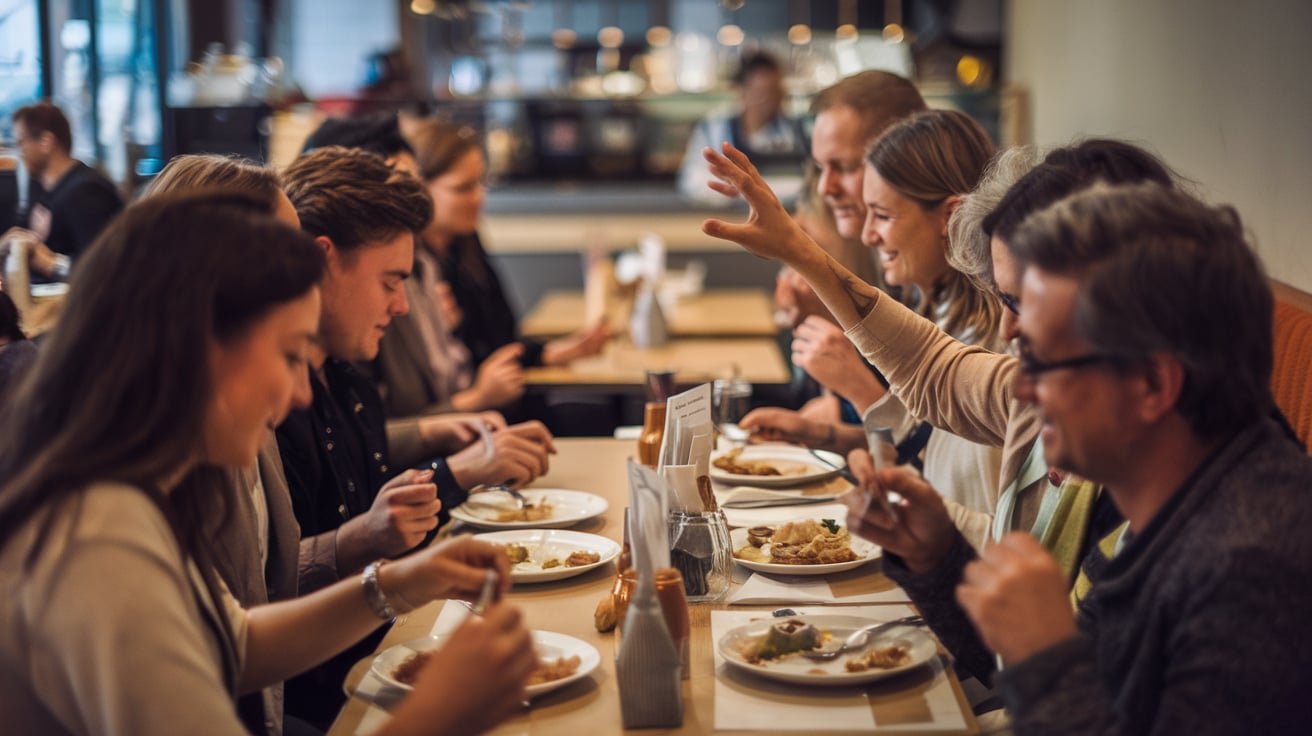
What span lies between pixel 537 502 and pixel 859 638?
0.94 m

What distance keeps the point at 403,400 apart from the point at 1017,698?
2681mm

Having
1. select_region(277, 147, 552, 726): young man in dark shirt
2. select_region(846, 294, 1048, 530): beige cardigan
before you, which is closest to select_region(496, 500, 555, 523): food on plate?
select_region(277, 147, 552, 726): young man in dark shirt

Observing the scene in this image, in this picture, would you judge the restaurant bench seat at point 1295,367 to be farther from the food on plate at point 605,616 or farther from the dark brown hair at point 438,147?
the dark brown hair at point 438,147

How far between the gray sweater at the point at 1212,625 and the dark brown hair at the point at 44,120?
294 cm

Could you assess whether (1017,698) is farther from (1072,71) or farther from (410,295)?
(1072,71)

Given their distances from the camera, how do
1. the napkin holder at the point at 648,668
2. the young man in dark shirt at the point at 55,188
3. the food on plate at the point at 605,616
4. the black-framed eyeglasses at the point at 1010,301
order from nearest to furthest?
the napkin holder at the point at 648,668 < the food on plate at the point at 605,616 < the black-framed eyeglasses at the point at 1010,301 < the young man in dark shirt at the point at 55,188

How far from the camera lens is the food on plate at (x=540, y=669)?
1.57 m

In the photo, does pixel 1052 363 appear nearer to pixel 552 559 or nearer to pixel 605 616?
pixel 605 616

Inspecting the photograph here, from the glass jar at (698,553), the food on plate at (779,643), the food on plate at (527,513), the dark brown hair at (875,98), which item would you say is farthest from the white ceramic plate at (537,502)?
the dark brown hair at (875,98)

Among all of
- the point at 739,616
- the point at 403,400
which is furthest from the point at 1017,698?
the point at 403,400

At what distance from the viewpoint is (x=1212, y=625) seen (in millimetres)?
1144

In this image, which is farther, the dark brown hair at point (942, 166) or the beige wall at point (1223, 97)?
the dark brown hair at point (942, 166)

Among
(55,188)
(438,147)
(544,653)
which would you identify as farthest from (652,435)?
(438,147)

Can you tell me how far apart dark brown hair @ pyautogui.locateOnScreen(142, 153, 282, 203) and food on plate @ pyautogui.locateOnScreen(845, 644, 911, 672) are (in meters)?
1.10
